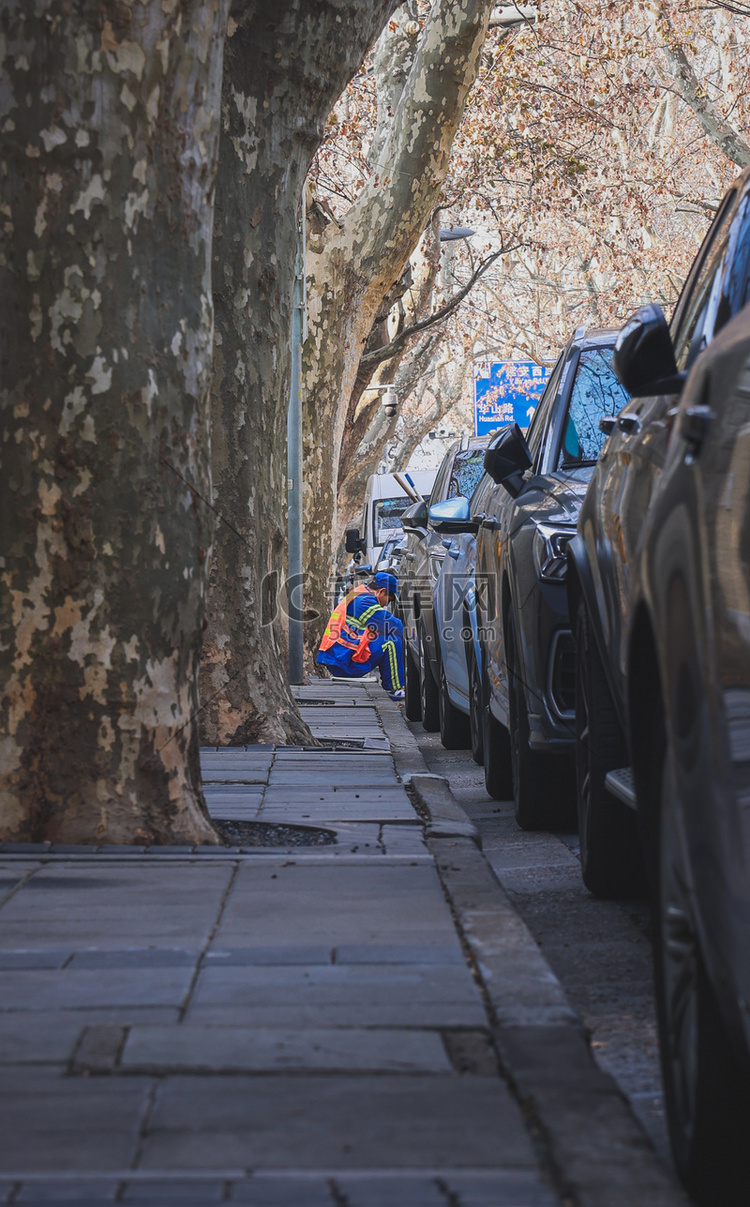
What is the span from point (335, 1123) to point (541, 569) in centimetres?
392

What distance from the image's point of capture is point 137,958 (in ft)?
14.4

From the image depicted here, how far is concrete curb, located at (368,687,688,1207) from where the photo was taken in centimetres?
289

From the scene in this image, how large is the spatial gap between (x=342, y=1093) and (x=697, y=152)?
33954mm

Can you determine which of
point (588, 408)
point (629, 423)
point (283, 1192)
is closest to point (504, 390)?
point (588, 408)

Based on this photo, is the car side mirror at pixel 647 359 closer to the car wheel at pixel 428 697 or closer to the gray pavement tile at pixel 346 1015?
the gray pavement tile at pixel 346 1015

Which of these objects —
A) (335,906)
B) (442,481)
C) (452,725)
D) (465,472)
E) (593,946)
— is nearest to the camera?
(335,906)

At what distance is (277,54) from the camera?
10125 millimetres

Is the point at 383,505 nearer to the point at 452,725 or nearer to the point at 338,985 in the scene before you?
the point at 452,725

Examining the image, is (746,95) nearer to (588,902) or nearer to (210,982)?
(588,902)

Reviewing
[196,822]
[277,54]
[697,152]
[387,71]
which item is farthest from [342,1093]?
[697,152]

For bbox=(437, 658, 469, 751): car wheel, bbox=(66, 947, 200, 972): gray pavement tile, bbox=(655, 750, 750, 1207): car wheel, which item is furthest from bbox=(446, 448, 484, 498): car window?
bbox=(655, 750, 750, 1207): car wheel

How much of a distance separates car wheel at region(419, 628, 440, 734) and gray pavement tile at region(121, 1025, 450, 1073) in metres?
9.76

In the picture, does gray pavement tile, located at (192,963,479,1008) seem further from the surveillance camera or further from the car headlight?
the surveillance camera

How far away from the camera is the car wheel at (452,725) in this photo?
12.1 metres
